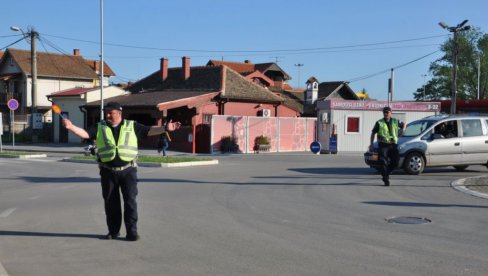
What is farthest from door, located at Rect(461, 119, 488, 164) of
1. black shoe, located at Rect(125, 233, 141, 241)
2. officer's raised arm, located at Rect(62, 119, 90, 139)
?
officer's raised arm, located at Rect(62, 119, 90, 139)

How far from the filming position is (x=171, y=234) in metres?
7.75

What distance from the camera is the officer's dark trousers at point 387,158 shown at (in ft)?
42.8

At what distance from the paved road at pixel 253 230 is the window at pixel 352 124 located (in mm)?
16709

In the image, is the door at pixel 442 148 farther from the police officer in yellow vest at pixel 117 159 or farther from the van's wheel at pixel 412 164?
the police officer in yellow vest at pixel 117 159

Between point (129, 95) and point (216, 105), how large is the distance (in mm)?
8001

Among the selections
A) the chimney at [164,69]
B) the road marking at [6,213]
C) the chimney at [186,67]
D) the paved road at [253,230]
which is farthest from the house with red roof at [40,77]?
the road marking at [6,213]

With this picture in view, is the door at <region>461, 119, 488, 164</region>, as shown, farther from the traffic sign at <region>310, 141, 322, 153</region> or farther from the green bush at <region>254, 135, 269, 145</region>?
the green bush at <region>254, 135, 269, 145</region>

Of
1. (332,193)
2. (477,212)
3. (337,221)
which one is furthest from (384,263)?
(332,193)

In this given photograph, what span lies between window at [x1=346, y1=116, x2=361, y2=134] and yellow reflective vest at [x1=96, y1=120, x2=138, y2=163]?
981 inches

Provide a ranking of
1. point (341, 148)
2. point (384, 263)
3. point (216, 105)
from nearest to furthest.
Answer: point (384, 263)
point (341, 148)
point (216, 105)

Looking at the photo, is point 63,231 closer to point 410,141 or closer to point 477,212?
point 477,212

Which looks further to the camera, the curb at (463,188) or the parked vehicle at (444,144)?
the parked vehicle at (444,144)

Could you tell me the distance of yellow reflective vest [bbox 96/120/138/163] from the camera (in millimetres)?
7074

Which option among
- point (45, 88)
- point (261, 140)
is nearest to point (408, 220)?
point (261, 140)
